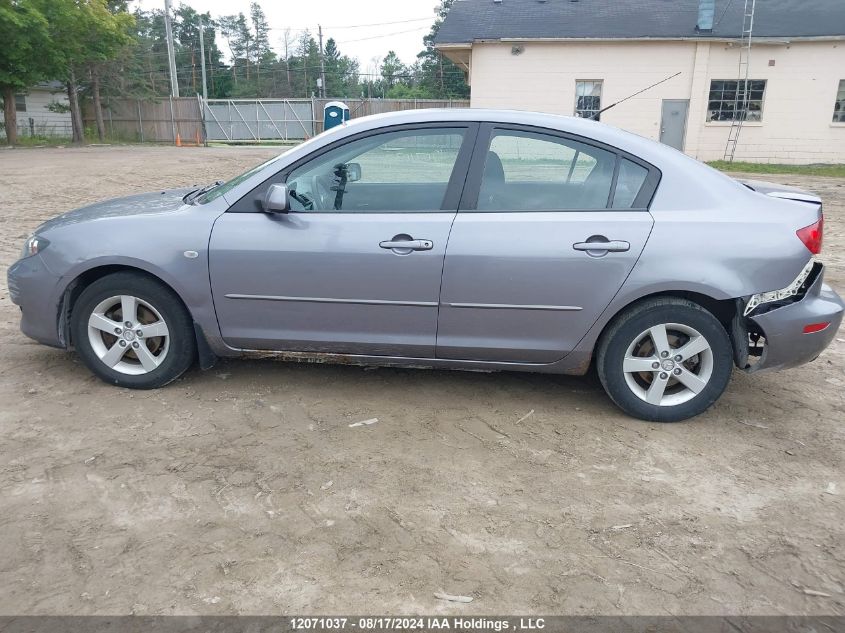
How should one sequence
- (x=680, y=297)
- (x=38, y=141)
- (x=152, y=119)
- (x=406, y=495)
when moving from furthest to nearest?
(x=152, y=119), (x=38, y=141), (x=680, y=297), (x=406, y=495)

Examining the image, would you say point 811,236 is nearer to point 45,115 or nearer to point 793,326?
point 793,326

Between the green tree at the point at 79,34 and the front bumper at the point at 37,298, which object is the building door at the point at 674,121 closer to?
the front bumper at the point at 37,298

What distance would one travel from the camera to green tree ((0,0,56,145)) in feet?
88.6

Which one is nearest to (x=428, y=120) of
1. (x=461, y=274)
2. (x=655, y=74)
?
(x=461, y=274)

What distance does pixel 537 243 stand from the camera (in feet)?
11.8

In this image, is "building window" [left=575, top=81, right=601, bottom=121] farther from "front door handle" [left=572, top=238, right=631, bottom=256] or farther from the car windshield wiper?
"front door handle" [left=572, top=238, right=631, bottom=256]

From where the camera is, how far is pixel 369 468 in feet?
10.6

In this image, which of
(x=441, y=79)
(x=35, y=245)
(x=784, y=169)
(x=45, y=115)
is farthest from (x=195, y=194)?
(x=441, y=79)

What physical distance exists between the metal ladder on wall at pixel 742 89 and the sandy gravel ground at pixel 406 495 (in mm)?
20910

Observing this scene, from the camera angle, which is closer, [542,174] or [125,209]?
[542,174]

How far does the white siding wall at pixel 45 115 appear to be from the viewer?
39969 mm

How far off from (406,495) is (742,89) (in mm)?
23942

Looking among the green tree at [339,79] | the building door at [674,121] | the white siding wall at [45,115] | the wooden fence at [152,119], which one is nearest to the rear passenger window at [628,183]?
the building door at [674,121]

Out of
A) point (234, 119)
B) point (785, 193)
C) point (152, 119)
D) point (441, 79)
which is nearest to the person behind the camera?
point (785, 193)
